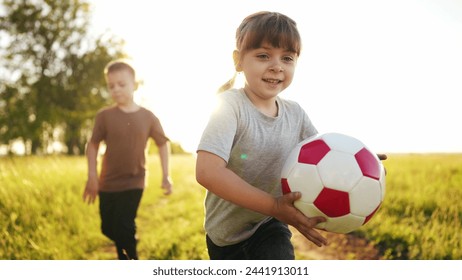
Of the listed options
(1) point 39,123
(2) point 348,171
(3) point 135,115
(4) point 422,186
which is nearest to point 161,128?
(3) point 135,115

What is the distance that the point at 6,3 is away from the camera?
65.2 feet

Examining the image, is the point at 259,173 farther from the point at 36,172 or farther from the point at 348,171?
the point at 36,172

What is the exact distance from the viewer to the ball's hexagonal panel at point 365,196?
2135 mm

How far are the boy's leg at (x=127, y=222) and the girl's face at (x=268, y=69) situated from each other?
205 cm

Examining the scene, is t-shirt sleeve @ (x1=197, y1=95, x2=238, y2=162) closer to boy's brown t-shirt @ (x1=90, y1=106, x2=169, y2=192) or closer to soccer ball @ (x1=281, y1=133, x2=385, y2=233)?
soccer ball @ (x1=281, y1=133, x2=385, y2=233)

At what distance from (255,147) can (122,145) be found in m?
2.10

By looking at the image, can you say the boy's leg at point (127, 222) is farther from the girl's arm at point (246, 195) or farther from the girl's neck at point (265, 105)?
the girl's arm at point (246, 195)

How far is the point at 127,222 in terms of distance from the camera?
157 inches

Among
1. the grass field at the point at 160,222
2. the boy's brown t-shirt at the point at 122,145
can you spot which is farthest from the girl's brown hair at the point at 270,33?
the boy's brown t-shirt at the point at 122,145

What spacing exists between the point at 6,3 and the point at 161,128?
19.0 meters


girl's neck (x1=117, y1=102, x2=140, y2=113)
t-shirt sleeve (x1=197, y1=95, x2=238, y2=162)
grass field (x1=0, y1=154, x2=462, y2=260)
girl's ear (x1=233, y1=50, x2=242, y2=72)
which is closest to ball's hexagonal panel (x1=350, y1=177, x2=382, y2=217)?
t-shirt sleeve (x1=197, y1=95, x2=238, y2=162)

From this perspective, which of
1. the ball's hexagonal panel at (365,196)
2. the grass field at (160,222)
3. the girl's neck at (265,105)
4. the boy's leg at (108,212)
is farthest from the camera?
the boy's leg at (108,212)

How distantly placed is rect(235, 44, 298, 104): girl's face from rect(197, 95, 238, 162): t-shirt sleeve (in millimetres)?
205

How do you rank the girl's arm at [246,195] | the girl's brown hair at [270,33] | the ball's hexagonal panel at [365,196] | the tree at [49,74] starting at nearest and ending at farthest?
the girl's arm at [246,195] < the ball's hexagonal panel at [365,196] < the girl's brown hair at [270,33] < the tree at [49,74]
